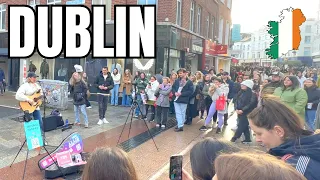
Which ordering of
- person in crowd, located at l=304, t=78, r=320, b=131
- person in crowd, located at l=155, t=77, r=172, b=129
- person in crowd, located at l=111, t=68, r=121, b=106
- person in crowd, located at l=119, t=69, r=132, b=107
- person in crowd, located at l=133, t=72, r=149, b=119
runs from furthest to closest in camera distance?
1. person in crowd, located at l=111, t=68, r=121, b=106
2. person in crowd, located at l=119, t=69, r=132, b=107
3. person in crowd, located at l=133, t=72, r=149, b=119
4. person in crowd, located at l=155, t=77, r=172, b=129
5. person in crowd, located at l=304, t=78, r=320, b=131

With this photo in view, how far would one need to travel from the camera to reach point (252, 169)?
3.54ft

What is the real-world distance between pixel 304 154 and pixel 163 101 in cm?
716

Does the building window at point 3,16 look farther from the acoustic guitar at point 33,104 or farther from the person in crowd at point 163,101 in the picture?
the person in crowd at point 163,101

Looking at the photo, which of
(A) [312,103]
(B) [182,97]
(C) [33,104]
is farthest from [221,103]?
(C) [33,104]

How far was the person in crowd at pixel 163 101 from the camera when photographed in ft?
28.8

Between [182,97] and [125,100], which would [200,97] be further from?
[125,100]

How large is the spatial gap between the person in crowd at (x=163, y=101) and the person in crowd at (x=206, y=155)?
6.91 meters

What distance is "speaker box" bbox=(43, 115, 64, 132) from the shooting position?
289 inches

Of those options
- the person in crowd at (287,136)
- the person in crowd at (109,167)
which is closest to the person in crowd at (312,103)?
the person in crowd at (287,136)

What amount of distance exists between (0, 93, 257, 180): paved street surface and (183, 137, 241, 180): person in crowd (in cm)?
252

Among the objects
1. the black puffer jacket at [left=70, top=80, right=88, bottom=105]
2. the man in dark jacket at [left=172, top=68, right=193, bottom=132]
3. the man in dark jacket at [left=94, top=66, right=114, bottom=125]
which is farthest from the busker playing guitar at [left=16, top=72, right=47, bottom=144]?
the man in dark jacket at [left=172, top=68, right=193, bottom=132]

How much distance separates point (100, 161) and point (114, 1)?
13.6m

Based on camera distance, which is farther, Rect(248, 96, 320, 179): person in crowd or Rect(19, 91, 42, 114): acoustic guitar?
Rect(19, 91, 42, 114): acoustic guitar

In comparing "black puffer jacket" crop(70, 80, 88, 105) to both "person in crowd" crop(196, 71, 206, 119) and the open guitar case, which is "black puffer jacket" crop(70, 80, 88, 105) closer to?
the open guitar case
